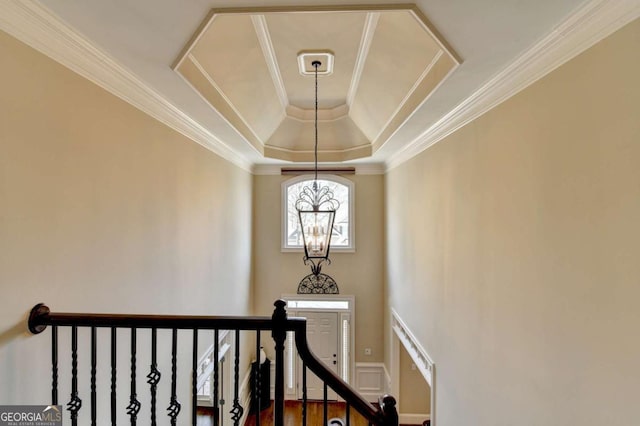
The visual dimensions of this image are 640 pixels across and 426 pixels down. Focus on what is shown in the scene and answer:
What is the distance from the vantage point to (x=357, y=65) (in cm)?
358

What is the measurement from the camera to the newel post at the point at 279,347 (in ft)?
4.89

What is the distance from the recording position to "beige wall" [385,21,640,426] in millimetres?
1333

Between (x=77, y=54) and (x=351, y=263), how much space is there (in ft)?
17.6

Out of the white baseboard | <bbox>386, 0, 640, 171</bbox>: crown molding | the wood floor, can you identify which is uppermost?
<bbox>386, 0, 640, 171</bbox>: crown molding

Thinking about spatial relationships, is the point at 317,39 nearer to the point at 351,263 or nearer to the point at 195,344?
the point at 195,344

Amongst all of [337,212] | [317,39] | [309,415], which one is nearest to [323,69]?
[317,39]

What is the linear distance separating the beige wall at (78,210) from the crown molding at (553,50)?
2655 millimetres

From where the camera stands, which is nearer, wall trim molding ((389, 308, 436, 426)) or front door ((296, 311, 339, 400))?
wall trim molding ((389, 308, 436, 426))

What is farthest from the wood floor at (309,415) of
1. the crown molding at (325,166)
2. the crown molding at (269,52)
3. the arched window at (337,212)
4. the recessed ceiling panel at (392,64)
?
the crown molding at (269,52)

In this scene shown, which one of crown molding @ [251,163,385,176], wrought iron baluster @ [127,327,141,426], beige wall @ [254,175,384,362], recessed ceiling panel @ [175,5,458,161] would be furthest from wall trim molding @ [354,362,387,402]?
wrought iron baluster @ [127,327,141,426]

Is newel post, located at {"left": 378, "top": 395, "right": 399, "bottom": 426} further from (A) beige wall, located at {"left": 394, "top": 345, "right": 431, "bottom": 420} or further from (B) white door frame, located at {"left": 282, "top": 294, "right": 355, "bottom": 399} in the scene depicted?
(B) white door frame, located at {"left": 282, "top": 294, "right": 355, "bottom": 399}

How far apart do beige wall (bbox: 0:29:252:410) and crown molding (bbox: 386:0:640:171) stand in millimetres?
2655

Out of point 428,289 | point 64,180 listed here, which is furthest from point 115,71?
point 428,289

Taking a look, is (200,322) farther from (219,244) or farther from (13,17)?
(219,244)
